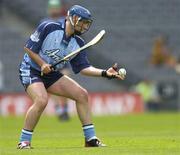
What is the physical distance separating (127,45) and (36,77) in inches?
929

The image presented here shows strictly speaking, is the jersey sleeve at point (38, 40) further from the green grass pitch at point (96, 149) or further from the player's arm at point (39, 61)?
the green grass pitch at point (96, 149)

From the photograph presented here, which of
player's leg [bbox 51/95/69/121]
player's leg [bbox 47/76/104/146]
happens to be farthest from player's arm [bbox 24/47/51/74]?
player's leg [bbox 51/95/69/121]

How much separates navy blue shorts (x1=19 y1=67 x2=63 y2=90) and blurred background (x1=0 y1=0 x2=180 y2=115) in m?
17.5

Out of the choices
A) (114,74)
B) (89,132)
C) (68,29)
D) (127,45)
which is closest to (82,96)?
(89,132)

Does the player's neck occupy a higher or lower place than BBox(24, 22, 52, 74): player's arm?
higher

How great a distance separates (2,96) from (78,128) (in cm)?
1008

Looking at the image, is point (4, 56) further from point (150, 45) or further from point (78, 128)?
point (78, 128)

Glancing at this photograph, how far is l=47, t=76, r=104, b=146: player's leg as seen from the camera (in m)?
12.9

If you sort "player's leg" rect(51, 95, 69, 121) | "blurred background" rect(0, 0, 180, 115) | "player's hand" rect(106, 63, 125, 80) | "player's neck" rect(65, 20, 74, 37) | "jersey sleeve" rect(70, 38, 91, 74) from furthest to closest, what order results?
1. "blurred background" rect(0, 0, 180, 115)
2. "player's leg" rect(51, 95, 69, 121)
3. "jersey sleeve" rect(70, 38, 91, 74)
4. "player's neck" rect(65, 20, 74, 37)
5. "player's hand" rect(106, 63, 125, 80)

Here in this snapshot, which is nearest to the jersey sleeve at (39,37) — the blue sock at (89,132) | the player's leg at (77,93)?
the player's leg at (77,93)

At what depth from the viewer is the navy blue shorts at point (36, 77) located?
1281cm

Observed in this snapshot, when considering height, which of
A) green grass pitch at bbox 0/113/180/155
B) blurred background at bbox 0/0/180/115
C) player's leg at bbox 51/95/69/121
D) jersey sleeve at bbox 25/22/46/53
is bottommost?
green grass pitch at bbox 0/113/180/155

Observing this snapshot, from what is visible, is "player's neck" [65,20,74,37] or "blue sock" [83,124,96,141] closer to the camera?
"player's neck" [65,20,74,37]

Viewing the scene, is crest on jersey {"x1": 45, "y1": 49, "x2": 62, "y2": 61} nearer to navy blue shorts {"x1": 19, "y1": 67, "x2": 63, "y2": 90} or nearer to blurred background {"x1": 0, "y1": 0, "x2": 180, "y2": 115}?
navy blue shorts {"x1": 19, "y1": 67, "x2": 63, "y2": 90}
